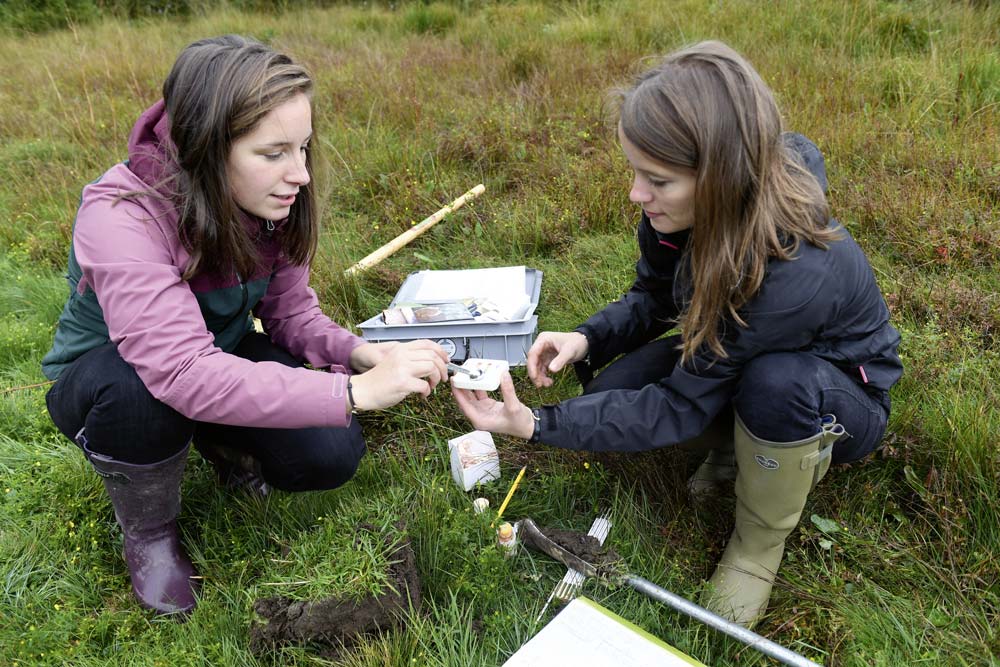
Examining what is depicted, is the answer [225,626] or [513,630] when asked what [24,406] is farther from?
[513,630]

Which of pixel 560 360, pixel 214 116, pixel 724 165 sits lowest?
pixel 560 360

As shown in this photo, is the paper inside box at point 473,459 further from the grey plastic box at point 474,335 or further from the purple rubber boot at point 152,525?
the purple rubber boot at point 152,525

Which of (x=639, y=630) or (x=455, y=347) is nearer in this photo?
(x=639, y=630)

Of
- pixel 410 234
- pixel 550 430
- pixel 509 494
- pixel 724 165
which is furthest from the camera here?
pixel 410 234

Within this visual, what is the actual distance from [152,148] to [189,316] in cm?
50

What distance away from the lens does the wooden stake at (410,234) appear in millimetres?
3912

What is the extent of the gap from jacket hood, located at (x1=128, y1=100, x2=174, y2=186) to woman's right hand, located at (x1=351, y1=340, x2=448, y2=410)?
798 mm

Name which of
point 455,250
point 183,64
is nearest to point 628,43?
point 455,250

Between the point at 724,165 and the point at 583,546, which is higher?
the point at 724,165

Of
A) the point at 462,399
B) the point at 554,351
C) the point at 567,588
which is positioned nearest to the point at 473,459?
the point at 462,399

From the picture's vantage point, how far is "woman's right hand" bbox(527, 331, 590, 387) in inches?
100

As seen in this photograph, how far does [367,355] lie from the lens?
2.54m

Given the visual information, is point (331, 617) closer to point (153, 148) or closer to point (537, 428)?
point (537, 428)

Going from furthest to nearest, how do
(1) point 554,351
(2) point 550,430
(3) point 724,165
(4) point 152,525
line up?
(1) point 554,351
(4) point 152,525
(2) point 550,430
(3) point 724,165
